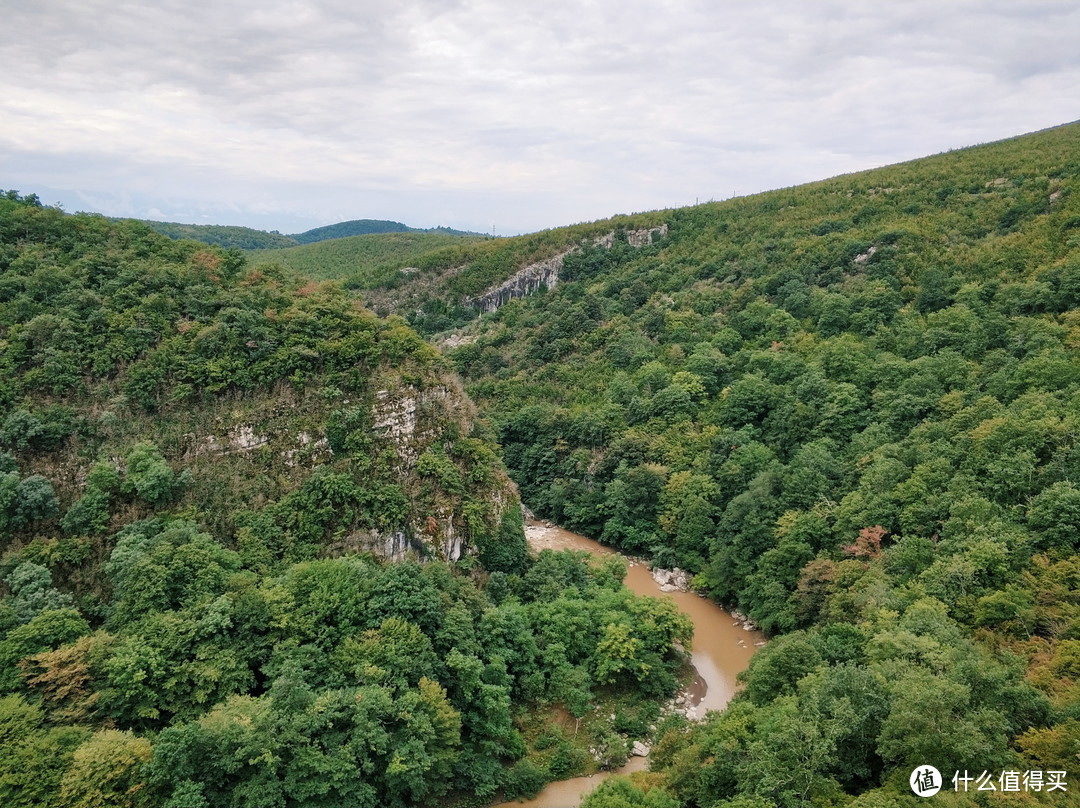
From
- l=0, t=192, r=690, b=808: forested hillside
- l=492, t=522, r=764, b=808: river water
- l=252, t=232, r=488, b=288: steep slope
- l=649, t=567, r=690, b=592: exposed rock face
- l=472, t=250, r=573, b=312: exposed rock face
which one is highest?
l=252, t=232, r=488, b=288: steep slope

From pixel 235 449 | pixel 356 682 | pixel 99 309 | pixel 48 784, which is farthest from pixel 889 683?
pixel 99 309

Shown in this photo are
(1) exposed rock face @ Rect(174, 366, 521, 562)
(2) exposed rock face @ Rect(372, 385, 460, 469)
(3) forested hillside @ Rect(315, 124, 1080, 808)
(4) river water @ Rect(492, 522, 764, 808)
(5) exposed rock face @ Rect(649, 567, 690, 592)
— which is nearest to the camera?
(3) forested hillside @ Rect(315, 124, 1080, 808)

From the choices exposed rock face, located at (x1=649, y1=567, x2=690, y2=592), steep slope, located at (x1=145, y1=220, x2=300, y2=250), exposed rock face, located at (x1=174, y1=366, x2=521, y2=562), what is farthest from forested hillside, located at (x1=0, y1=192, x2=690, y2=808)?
steep slope, located at (x1=145, y1=220, x2=300, y2=250)

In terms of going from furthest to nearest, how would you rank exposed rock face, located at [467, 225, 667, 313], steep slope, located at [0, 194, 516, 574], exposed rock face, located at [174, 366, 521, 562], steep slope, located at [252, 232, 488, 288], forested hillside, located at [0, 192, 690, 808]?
steep slope, located at [252, 232, 488, 288] → exposed rock face, located at [467, 225, 667, 313] → exposed rock face, located at [174, 366, 521, 562] → steep slope, located at [0, 194, 516, 574] → forested hillside, located at [0, 192, 690, 808]

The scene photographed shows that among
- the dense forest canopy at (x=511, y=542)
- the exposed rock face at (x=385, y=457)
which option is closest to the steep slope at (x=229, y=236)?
the dense forest canopy at (x=511, y=542)

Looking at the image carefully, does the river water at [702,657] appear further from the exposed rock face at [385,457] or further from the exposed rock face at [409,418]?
the exposed rock face at [409,418]

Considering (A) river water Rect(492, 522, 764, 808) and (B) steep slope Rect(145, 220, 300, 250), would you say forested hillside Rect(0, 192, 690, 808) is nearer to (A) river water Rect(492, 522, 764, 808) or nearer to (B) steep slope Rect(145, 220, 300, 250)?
(A) river water Rect(492, 522, 764, 808)
